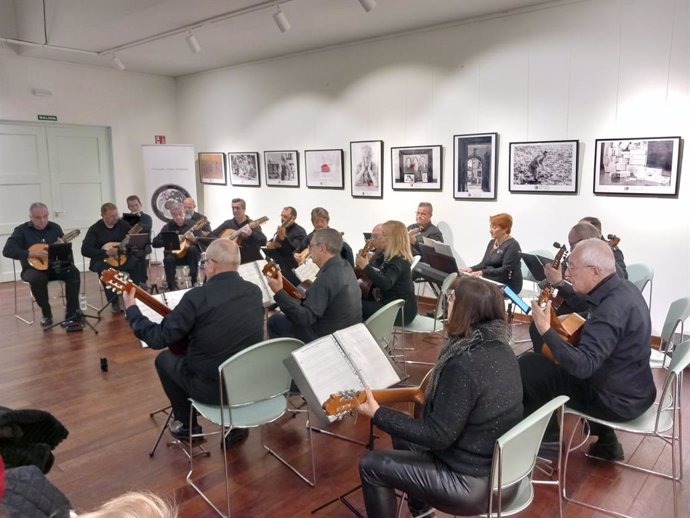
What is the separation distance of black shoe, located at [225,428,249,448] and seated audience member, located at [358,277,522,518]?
59.5 inches

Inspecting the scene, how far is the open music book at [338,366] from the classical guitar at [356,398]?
77mm

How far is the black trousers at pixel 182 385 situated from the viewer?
2900mm

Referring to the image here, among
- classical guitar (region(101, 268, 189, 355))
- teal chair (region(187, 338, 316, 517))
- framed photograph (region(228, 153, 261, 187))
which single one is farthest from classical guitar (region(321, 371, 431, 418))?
framed photograph (region(228, 153, 261, 187))

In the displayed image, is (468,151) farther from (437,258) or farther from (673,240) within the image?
(673,240)

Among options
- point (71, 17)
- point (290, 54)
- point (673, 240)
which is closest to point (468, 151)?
point (673, 240)

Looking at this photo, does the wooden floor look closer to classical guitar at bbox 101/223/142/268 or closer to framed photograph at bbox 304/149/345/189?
classical guitar at bbox 101/223/142/268

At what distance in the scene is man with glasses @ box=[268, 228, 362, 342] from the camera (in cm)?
332

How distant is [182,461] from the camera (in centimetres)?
322

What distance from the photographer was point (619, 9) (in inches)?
195

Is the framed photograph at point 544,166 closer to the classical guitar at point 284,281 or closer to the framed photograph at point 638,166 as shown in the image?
the framed photograph at point 638,166

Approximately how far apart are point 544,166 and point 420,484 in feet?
14.5

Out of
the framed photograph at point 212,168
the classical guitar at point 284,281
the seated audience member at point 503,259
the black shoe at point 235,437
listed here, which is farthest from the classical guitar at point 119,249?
the seated audience member at point 503,259

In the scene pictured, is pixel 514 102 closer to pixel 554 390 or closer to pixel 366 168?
pixel 366 168

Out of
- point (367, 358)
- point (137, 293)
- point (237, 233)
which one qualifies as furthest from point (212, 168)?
point (367, 358)
